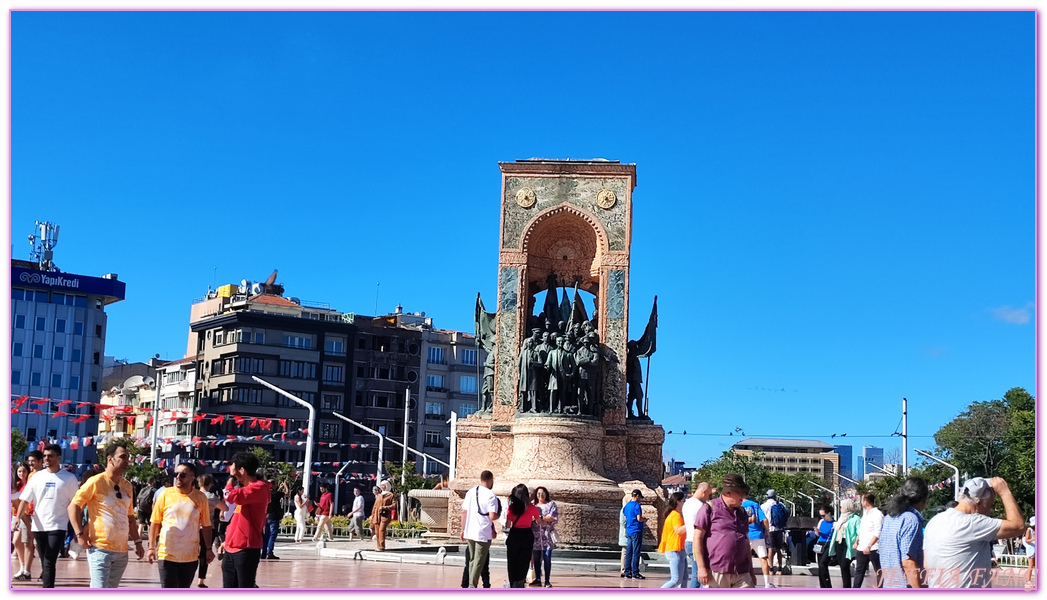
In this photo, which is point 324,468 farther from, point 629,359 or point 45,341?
point 629,359

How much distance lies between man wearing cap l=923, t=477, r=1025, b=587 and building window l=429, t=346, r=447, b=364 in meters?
96.7

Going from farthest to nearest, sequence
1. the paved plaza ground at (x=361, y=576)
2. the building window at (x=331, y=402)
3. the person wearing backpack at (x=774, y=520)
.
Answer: the building window at (x=331, y=402)
the person wearing backpack at (x=774, y=520)
the paved plaza ground at (x=361, y=576)

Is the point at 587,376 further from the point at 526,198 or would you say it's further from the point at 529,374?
the point at 526,198

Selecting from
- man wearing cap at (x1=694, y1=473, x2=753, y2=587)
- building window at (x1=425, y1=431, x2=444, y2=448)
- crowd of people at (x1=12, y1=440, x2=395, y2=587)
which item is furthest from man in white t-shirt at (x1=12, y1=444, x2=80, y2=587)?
building window at (x1=425, y1=431, x2=444, y2=448)

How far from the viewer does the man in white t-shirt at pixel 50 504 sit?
1288 centimetres

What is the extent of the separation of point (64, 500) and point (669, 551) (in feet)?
20.8

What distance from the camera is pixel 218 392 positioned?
321ft

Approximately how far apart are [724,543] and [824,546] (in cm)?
Answer: 909

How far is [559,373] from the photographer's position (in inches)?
1015

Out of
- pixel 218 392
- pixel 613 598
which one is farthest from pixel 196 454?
pixel 613 598

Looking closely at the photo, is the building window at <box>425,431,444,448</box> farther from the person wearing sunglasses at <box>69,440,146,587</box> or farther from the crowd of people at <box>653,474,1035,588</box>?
the person wearing sunglasses at <box>69,440,146,587</box>

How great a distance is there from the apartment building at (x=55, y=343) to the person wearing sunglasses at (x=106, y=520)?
9013 cm

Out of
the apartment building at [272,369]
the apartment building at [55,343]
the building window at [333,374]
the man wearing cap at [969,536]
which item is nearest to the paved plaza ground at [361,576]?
the man wearing cap at [969,536]

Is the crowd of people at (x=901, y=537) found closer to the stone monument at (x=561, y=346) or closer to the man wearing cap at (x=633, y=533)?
the man wearing cap at (x=633, y=533)
